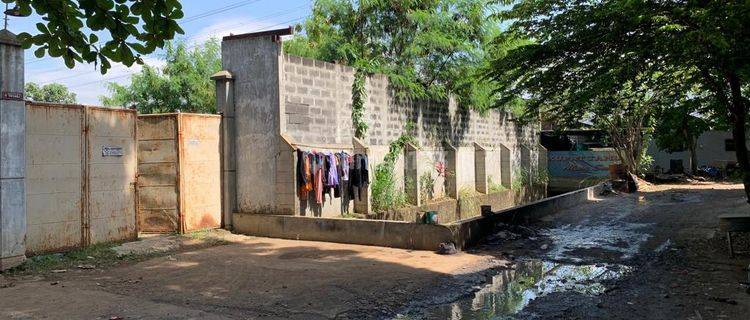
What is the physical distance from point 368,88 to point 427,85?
11.7ft

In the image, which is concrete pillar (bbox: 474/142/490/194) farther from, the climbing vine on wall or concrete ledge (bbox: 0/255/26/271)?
concrete ledge (bbox: 0/255/26/271)

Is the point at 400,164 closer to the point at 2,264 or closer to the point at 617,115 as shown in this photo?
the point at 2,264

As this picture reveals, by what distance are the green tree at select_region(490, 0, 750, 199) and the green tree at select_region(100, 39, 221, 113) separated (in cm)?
1673

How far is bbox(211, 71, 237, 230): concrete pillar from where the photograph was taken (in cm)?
1121

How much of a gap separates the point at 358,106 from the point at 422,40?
195 inches

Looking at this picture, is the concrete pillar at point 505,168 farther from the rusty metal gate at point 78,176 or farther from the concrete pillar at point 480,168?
the rusty metal gate at point 78,176

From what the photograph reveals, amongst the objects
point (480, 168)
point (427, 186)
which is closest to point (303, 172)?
point (427, 186)

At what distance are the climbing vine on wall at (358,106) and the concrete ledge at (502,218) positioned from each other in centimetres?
397

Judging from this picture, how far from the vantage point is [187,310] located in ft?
18.3

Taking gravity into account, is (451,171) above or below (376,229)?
above

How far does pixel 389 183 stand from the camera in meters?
13.7

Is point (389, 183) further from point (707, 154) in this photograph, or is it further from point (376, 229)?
point (707, 154)

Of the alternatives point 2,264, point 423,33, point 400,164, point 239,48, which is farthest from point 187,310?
point 423,33

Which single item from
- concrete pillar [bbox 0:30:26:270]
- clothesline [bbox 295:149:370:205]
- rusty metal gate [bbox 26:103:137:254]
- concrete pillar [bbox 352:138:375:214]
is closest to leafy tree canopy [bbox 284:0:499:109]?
concrete pillar [bbox 352:138:375:214]
